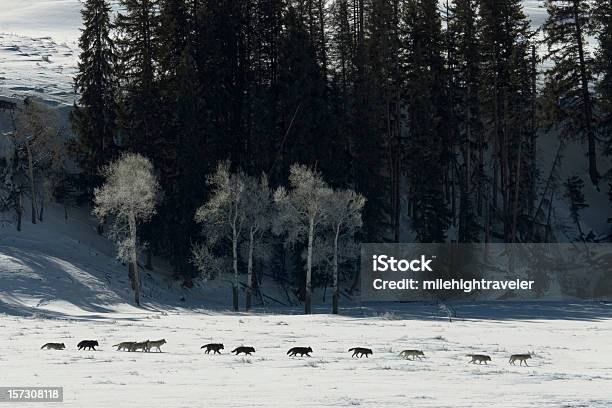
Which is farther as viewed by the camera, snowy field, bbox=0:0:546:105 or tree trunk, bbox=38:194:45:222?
snowy field, bbox=0:0:546:105

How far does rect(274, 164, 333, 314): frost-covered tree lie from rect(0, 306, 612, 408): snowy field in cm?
860

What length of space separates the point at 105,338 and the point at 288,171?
90.1 feet

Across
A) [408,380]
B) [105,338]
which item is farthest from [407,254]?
[408,380]

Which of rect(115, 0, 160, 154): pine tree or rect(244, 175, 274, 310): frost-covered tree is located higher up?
rect(115, 0, 160, 154): pine tree

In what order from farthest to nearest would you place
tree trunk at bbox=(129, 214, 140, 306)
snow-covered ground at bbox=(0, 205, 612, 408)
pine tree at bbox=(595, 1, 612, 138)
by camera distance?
pine tree at bbox=(595, 1, 612, 138)
tree trunk at bbox=(129, 214, 140, 306)
snow-covered ground at bbox=(0, 205, 612, 408)

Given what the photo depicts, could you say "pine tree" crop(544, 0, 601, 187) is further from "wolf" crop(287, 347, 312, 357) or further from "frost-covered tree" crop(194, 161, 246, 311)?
"wolf" crop(287, 347, 312, 357)

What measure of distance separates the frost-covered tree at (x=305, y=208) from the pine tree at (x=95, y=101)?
1358 cm

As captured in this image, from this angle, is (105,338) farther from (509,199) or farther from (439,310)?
(509,199)

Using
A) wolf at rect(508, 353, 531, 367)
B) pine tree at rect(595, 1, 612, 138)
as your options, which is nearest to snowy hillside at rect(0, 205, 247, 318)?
wolf at rect(508, 353, 531, 367)

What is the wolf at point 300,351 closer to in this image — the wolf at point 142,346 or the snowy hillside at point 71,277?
the wolf at point 142,346

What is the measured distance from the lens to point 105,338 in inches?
1126

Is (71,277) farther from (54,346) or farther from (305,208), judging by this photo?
(54,346)

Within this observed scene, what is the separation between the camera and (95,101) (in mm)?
55938

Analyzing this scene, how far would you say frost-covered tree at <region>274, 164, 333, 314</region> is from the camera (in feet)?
148
